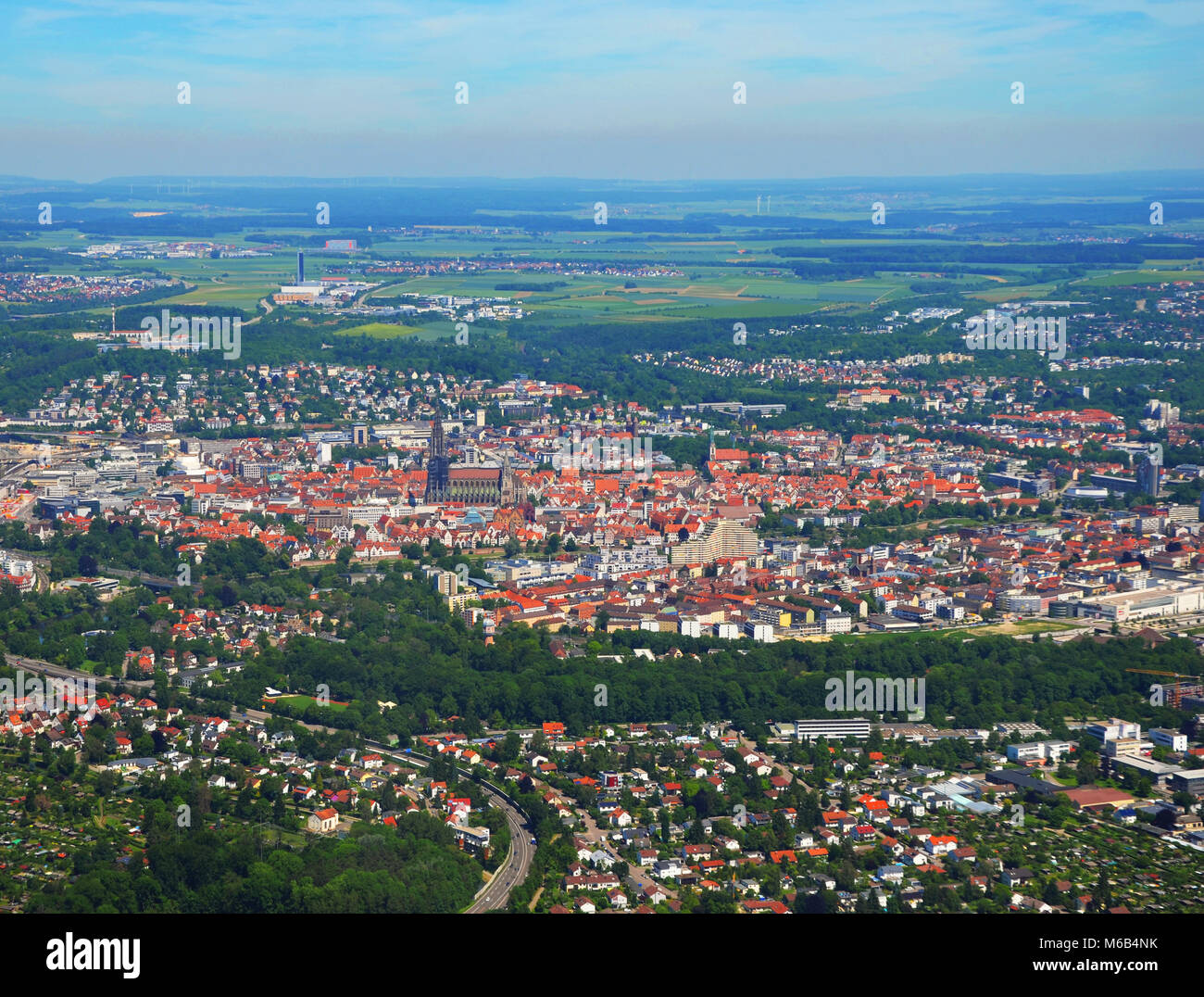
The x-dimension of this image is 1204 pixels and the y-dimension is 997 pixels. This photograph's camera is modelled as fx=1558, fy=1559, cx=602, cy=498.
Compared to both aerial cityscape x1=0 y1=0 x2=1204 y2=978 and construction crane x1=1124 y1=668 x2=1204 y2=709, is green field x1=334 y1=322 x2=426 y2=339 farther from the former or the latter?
construction crane x1=1124 y1=668 x2=1204 y2=709

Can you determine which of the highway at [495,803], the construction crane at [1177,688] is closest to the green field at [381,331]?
the highway at [495,803]

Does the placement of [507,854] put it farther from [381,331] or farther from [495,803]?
[381,331]

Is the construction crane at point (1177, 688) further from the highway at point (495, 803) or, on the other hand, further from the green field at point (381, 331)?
the green field at point (381, 331)

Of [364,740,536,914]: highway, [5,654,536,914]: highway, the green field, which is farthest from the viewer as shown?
the green field

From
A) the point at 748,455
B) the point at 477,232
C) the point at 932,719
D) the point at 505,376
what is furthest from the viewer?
the point at 477,232

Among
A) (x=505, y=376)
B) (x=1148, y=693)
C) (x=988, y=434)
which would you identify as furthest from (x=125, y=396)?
(x=1148, y=693)

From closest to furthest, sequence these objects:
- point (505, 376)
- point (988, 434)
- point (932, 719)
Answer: point (932, 719)
point (988, 434)
point (505, 376)

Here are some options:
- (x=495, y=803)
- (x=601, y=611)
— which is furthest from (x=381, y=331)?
(x=495, y=803)

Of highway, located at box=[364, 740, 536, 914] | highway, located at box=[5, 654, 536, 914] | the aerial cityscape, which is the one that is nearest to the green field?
the aerial cityscape
